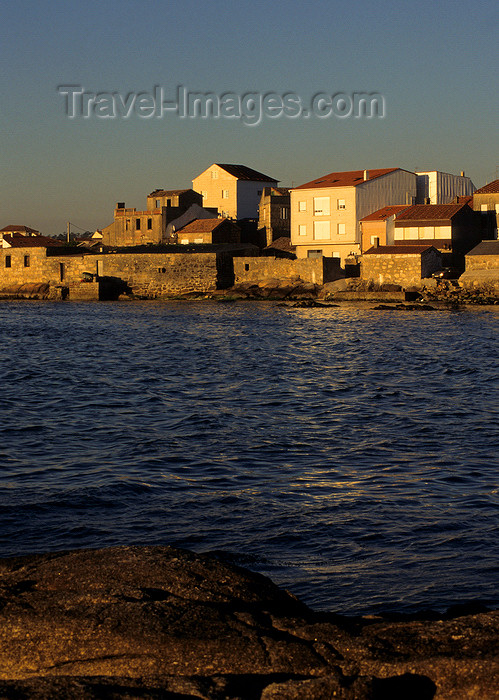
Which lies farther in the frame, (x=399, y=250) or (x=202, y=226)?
(x=202, y=226)

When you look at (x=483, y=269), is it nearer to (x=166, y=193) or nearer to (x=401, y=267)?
(x=401, y=267)

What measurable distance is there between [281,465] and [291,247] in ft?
183

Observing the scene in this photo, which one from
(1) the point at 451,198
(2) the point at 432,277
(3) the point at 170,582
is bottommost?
Answer: (3) the point at 170,582

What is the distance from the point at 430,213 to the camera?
188 ft

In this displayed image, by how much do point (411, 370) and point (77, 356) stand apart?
1195 centimetres

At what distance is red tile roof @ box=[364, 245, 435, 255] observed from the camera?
173 feet

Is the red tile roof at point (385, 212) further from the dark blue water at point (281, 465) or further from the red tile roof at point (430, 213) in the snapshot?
the dark blue water at point (281, 465)

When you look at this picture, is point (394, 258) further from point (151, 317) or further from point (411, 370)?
point (411, 370)

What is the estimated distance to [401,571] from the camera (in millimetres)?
7727

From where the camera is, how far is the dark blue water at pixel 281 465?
811 centimetres

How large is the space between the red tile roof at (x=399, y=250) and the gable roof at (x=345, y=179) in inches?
386

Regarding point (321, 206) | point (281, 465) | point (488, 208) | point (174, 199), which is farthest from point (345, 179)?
point (281, 465)

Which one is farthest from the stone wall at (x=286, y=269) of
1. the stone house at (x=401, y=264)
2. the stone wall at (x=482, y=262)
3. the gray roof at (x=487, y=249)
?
the gray roof at (x=487, y=249)

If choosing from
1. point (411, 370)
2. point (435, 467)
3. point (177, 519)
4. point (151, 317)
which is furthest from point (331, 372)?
point (151, 317)
